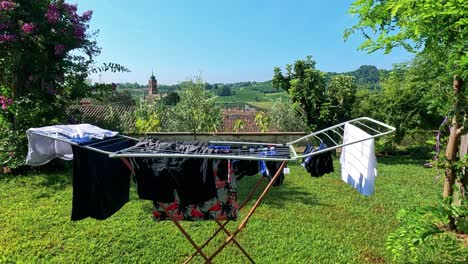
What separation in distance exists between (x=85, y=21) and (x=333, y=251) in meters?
5.82

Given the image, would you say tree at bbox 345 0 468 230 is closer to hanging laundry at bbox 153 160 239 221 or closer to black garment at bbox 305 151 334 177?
black garment at bbox 305 151 334 177

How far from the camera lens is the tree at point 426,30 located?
156cm

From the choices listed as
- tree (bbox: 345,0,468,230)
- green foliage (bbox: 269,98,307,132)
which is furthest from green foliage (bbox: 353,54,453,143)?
tree (bbox: 345,0,468,230)

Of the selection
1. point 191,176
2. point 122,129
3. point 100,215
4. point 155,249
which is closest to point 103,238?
point 155,249

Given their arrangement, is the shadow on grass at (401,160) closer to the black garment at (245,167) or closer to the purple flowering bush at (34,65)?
the black garment at (245,167)

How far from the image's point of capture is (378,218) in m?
4.11

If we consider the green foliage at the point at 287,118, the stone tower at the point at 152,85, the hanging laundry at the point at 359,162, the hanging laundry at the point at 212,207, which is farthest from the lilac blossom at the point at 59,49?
the stone tower at the point at 152,85

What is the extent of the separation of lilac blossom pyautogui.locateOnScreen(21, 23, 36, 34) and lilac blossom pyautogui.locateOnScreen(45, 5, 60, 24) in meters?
0.30

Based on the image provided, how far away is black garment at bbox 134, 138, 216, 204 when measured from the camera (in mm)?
2025

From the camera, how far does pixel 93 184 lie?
2.14m

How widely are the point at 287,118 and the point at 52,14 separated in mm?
6100

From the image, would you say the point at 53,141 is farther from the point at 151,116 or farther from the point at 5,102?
the point at 151,116

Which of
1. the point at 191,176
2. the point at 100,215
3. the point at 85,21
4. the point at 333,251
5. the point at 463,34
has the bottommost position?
the point at 333,251

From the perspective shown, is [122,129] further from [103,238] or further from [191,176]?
[191,176]
